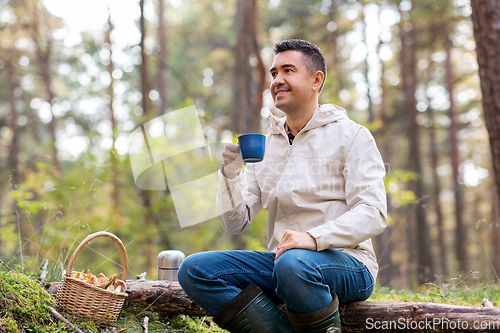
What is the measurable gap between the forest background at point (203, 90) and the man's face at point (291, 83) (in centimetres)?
372

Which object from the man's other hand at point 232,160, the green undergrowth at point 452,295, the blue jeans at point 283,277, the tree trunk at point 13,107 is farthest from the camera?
the tree trunk at point 13,107

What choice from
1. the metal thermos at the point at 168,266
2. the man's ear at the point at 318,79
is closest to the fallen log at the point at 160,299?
the metal thermos at the point at 168,266

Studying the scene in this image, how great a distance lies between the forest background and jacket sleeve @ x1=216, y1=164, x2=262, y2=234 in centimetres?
368

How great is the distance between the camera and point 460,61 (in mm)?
14445

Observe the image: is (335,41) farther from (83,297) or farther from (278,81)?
(83,297)

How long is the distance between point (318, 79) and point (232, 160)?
0.79 metres

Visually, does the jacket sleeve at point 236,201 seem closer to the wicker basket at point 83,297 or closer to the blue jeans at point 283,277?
the blue jeans at point 283,277

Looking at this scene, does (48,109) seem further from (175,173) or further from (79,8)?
(175,173)

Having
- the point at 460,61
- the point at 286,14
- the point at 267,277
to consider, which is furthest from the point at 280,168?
the point at 460,61

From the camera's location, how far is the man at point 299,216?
1882 millimetres

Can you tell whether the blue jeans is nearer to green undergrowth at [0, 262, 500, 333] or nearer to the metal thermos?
green undergrowth at [0, 262, 500, 333]

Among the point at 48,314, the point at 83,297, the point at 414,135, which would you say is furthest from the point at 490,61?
the point at 414,135

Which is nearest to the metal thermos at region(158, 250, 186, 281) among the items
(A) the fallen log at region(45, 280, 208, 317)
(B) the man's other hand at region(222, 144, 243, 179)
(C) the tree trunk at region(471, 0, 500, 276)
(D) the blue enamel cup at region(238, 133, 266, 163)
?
(A) the fallen log at region(45, 280, 208, 317)

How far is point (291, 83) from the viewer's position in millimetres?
2404
